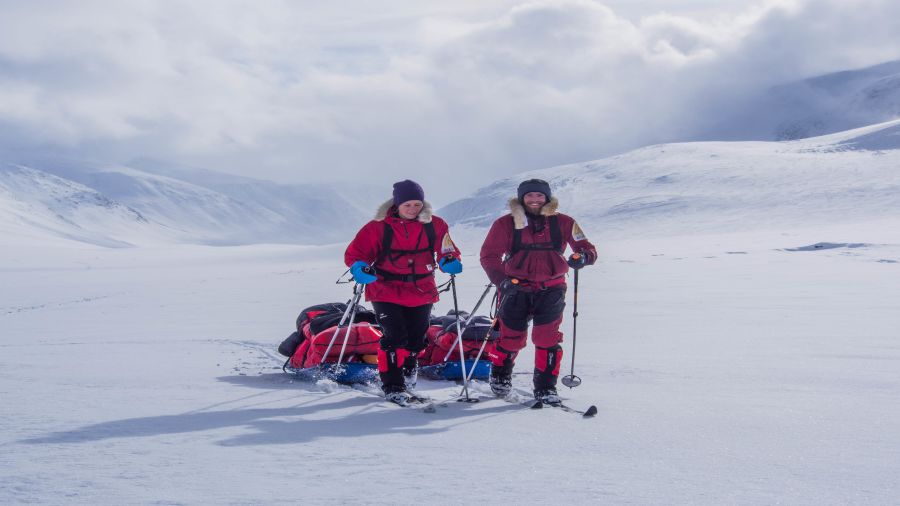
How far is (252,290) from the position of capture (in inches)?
738

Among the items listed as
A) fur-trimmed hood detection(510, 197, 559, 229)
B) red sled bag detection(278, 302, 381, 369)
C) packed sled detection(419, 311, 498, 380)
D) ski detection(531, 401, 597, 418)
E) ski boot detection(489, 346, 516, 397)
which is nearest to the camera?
ski detection(531, 401, 597, 418)

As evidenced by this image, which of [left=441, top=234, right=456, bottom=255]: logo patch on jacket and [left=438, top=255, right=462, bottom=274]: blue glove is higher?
[left=441, top=234, right=456, bottom=255]: logo patch on jacket

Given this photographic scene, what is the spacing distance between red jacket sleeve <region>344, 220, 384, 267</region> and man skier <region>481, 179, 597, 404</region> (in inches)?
32.9

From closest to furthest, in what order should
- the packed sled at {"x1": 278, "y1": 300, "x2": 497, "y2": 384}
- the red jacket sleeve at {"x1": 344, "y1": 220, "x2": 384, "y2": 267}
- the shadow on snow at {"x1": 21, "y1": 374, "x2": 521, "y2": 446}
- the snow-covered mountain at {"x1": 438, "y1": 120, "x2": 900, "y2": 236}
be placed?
the shadow on snow at {"x1": 21, "y1": 374, "x2": 521, "y2": 446}
the red jacket sleeve at {"x1": 344, "y1": 220, "x2": 384, "y2": 267}
the packed sled at {"x1": 278, "y1": 300, "x2": 497, "y2": 384}
the snow-covered mountain at {"x1": 438, "y1": 120, "x2": 900, "y2": 236}

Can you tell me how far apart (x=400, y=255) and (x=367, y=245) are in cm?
26

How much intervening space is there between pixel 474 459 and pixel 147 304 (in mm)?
13080

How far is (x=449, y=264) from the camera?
5.68 metres

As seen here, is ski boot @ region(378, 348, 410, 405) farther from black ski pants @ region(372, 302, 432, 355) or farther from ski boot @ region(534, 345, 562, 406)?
ski boot @ region(534, 345, 562, 406)

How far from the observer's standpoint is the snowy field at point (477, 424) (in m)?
3.21

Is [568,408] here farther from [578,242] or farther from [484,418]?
[578,242]

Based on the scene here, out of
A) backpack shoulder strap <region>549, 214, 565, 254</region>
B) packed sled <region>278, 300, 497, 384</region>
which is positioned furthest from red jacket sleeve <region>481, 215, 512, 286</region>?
packed sled <region>278, 300, 497, 384</region>

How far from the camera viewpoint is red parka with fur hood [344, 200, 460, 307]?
5648 mm

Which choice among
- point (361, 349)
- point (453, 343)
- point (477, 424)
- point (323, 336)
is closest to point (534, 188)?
point (453, 343)

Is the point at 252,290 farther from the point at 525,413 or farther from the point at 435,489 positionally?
the point at 435,489
